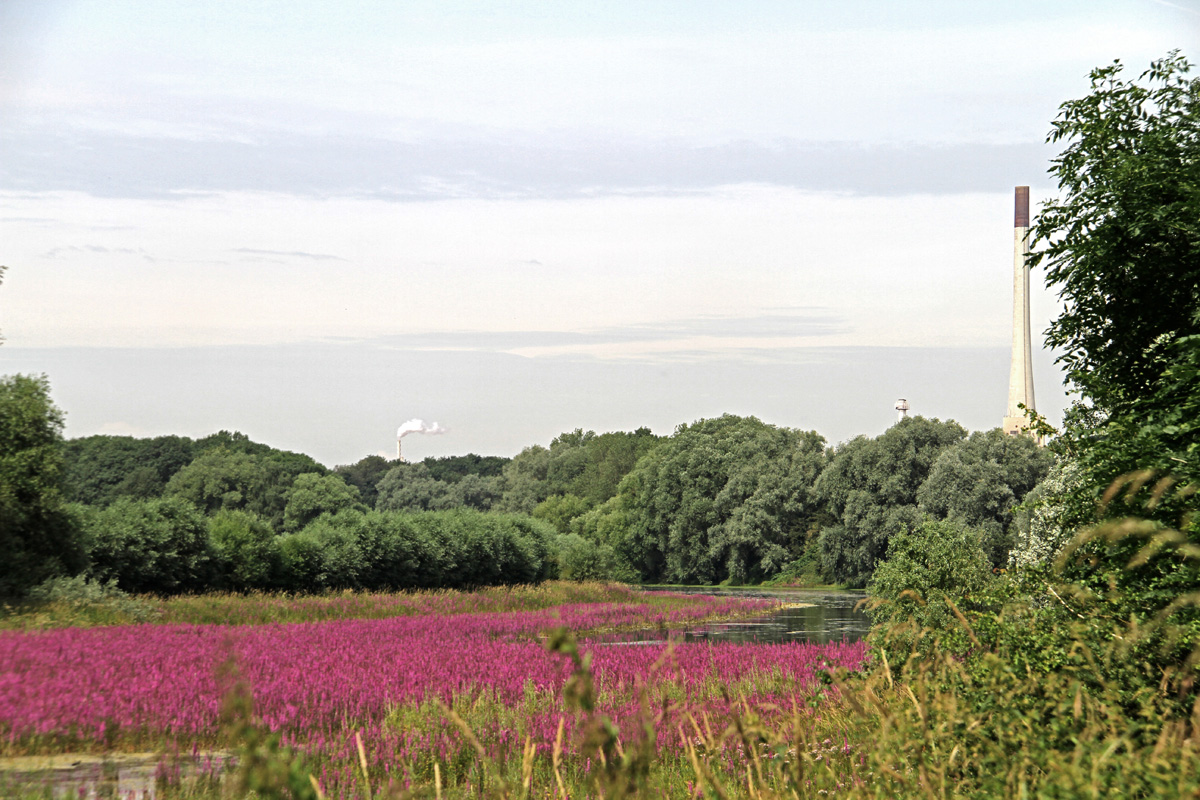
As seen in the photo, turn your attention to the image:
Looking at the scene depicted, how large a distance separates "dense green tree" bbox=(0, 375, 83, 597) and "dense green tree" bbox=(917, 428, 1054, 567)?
144ft

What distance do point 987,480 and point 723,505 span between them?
22.7 m

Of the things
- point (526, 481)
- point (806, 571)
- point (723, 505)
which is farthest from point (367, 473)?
point (806, 571)

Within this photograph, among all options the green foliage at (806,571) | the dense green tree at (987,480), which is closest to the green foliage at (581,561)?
the dense green tree at (987,480)

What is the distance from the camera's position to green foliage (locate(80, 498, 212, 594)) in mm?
33094

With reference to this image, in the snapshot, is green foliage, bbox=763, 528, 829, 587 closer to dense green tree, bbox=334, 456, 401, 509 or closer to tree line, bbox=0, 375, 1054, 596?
tree line, bbox=0, 375, 1054, 596

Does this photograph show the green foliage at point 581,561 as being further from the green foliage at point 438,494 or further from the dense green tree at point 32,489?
the green foliage at point 438,494

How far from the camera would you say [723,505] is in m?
77.0

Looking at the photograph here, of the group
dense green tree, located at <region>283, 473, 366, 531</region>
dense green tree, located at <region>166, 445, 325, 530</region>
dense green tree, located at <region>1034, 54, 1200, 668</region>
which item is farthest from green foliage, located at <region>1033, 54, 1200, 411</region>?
dense green tree, located at <region>166, 445, 325, 530</region>

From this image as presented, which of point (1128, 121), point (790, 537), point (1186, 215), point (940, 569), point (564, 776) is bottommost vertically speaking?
point (790, 537)

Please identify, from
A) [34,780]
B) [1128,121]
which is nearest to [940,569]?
[1128,121]

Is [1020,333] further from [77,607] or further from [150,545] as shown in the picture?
[77,607]

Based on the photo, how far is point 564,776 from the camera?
29.9 feet

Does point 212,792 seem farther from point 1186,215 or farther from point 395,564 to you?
point 395,564

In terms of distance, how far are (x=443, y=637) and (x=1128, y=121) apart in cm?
1706
